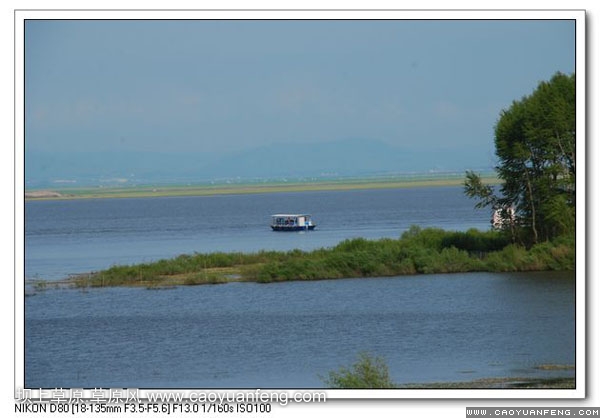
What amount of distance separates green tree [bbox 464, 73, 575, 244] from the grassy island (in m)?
0.67

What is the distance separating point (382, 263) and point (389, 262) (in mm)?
180

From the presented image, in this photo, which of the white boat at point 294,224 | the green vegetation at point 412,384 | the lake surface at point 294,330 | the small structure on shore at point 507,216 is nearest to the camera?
the green vegetation at point 412,384

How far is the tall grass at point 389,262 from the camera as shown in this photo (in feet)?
87.4

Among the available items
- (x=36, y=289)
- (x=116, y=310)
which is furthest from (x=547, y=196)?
(x=36, y=289)

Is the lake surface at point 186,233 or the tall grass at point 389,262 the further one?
the lake surface at point 186,233

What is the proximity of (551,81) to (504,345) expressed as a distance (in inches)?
455

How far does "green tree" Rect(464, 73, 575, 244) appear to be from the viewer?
26.4 meters

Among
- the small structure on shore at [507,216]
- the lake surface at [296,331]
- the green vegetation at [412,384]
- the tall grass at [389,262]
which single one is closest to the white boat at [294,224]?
the tall grass at [389,262]

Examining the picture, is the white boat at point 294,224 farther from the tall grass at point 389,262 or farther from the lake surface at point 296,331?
the lake surface at point 296,331

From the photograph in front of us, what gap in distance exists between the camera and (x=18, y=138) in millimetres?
Answer: 10562

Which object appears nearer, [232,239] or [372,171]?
[232,239]

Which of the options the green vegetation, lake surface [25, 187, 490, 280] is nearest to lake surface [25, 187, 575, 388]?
the green vegetation

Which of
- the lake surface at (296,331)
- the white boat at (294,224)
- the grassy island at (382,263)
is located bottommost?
the lake surface at (296,331)
